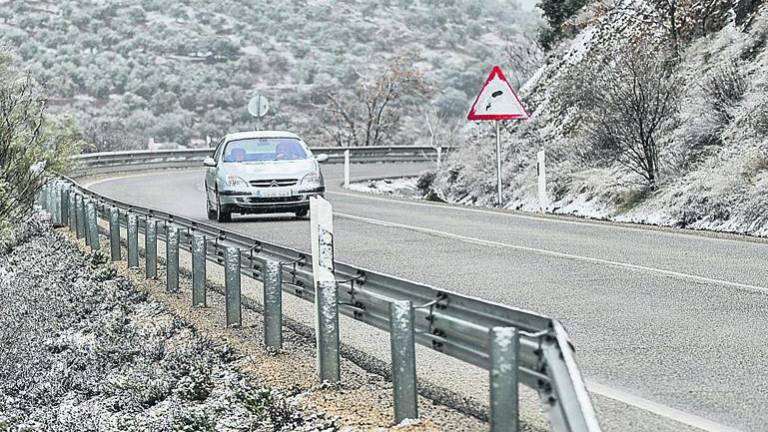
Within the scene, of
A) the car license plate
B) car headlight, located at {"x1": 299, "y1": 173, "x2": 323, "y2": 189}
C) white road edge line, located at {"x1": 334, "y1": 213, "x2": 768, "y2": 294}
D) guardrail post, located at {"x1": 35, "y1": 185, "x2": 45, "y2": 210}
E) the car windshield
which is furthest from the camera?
guardrail post, located at {"x1": 35, "y1": 185, "x2": 45, "y2": 210}

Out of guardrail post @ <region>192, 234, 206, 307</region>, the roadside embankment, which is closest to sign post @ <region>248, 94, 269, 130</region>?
the roadside embankment

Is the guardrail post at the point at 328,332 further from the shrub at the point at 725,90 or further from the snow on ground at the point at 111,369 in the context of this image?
the shrub at the point at 725,90

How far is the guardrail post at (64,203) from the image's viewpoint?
20484 millimetres

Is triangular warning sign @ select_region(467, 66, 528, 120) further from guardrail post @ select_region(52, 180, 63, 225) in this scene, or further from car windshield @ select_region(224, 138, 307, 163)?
guardrail post @ select_region(52, 180, 63, 225)

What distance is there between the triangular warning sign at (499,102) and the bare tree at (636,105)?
1292 millimetres

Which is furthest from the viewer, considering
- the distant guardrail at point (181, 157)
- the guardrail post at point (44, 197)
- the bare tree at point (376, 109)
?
the bare tree at point (376, 109)

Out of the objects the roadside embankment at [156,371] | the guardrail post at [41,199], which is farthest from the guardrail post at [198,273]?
the guardrail post at [41,199]

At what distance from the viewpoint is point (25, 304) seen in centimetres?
1338

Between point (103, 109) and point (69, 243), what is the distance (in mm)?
63770

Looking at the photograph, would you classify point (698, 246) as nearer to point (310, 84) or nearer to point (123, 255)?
point (123, 255)

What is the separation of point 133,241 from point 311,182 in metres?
6.37

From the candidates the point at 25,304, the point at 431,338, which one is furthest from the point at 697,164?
the point at 431,338

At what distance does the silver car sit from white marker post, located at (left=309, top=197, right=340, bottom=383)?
41.3 feet

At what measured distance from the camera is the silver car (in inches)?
802
